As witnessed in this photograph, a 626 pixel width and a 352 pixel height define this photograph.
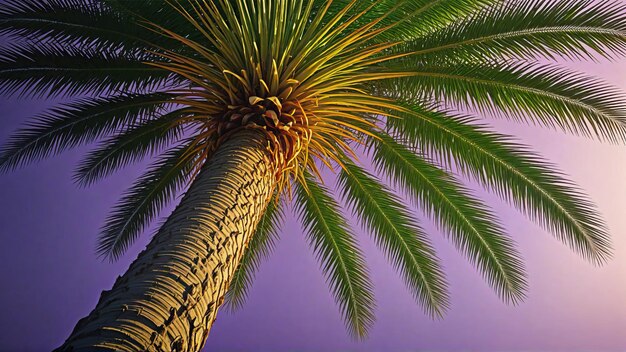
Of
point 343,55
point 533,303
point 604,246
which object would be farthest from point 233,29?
point 533,303

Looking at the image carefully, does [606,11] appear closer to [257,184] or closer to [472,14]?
[472,14]

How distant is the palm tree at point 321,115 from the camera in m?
5.16

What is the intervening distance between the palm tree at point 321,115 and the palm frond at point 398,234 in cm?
3

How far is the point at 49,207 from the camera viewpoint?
1177 centimetres

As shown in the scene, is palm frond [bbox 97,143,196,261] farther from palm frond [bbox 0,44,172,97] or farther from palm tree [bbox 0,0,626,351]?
palm frond [bbox 0,44,172,97]

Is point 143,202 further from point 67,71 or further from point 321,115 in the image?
point 321,115

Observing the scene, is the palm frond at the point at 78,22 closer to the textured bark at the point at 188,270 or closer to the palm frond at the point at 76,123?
the palm frond at the point at 76,123

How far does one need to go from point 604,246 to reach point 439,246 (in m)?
5.36

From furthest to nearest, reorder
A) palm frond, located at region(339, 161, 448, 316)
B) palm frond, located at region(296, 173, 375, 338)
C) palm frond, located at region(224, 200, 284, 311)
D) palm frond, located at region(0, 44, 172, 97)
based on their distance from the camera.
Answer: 1. palm frond, located at region(224, 200, 284, 311)
2. palm frond, located at region(296, 173, 375, 338)
3. palm frond, located at region(339, 161, 448, 316)
4. palm frond, located at region(0, 44, 172, 97)

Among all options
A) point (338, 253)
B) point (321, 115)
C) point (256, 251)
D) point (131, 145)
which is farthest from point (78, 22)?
point (338, 253)

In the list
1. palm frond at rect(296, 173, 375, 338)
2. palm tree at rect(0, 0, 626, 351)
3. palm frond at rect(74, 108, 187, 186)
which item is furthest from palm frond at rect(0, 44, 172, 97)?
palm frond at rect(296, 173, 375, 338)

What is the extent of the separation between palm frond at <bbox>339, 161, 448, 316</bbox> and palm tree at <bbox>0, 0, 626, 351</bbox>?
0.10 ft

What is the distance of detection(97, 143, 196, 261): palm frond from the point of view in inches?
310

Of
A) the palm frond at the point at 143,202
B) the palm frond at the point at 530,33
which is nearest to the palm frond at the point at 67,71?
the palm frond at the point at 143,202
